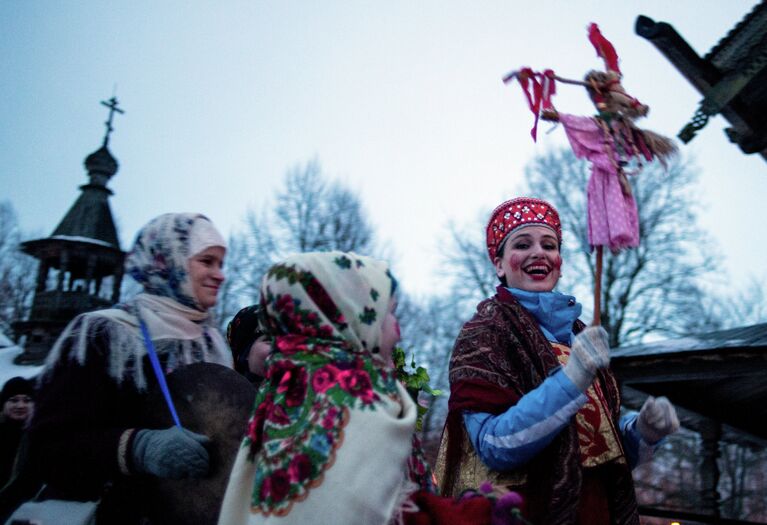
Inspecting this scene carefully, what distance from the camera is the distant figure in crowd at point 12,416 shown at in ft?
15.8

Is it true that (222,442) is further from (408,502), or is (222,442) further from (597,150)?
(597,150)


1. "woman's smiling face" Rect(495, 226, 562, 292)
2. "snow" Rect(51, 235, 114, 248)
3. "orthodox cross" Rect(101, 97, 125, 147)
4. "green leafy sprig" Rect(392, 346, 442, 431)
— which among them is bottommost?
"green leafy sprig" Rect(392, 346, 442, 431)

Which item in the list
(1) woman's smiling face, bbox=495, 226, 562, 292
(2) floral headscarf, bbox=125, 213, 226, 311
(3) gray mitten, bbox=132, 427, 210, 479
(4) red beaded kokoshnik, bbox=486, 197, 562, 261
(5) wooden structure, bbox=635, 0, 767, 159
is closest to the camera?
(3) gray mitten, bbox=132, 427, 210, 479

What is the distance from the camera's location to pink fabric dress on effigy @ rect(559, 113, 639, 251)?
2.51m

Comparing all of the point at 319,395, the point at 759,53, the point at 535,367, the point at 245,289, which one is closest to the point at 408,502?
the point at 319,395

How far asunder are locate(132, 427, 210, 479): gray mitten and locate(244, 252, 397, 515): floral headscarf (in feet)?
0.80

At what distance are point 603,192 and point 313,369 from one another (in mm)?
1499

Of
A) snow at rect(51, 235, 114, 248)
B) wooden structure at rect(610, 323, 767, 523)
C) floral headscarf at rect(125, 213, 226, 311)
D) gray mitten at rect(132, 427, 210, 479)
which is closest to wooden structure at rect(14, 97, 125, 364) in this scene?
snow at rect(51, 235, 114, 248)

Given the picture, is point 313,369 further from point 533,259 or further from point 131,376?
point 533,259

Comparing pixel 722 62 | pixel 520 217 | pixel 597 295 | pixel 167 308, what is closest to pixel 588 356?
pixel 597 295

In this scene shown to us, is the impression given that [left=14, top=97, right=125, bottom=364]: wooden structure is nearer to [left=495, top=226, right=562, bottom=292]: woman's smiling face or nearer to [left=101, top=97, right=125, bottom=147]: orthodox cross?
[left=101, top=97, right=125, bottom=147]: orthodox cross

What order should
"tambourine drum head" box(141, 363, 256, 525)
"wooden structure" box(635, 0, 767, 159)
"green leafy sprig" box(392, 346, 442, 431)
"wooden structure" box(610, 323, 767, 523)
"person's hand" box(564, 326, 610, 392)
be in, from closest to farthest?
"tambourine drum head" box(141, 363, 256, 525) → "person's hand" box(564, 326, 610, 392) → "green leafy sprig" box(392, 346, 442, 431) → "wooden structure" box(635, 0, 767, 159) → "wooden structure" box(610, 323, 767, 523)

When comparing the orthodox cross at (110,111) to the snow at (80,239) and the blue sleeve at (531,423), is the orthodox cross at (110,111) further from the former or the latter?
the blue sleeve at (531,423)

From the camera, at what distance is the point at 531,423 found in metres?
2.29
